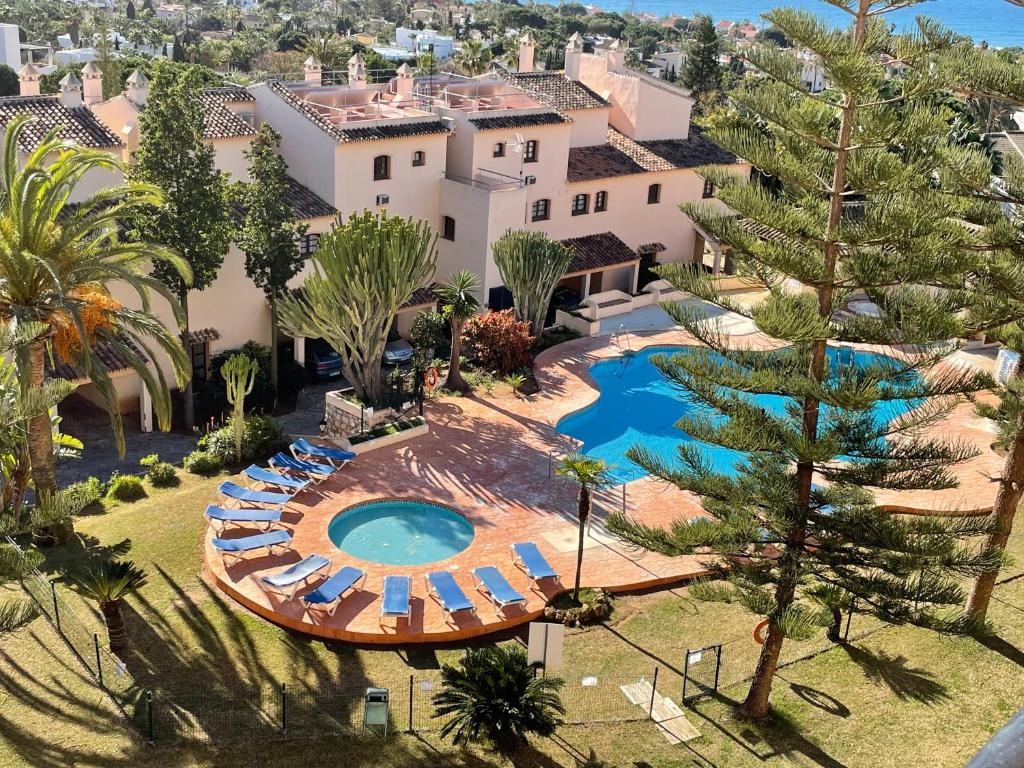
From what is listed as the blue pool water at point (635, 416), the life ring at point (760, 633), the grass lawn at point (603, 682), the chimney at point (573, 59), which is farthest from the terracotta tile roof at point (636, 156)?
the life ring at point (760, 633)

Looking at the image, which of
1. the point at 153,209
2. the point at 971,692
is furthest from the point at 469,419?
the point at 971,692

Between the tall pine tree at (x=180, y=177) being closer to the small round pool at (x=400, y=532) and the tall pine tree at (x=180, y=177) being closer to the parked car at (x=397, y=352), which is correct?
the parked car at (x=397, y=352)

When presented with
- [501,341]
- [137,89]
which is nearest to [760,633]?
[501,341]

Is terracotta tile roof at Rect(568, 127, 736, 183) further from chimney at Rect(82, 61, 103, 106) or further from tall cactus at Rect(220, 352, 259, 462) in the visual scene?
tall cactus at Rect(220, 352, 259, 462)

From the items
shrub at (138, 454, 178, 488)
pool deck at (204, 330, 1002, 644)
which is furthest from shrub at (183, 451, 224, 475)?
pool deck at (204, 330, 1002, 644)

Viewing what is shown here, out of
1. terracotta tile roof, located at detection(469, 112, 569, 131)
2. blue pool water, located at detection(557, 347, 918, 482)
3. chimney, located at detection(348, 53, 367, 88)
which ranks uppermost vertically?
chimney, located at detection(348, 53, 367, 88)

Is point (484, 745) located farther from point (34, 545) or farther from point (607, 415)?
point (607, 415)
